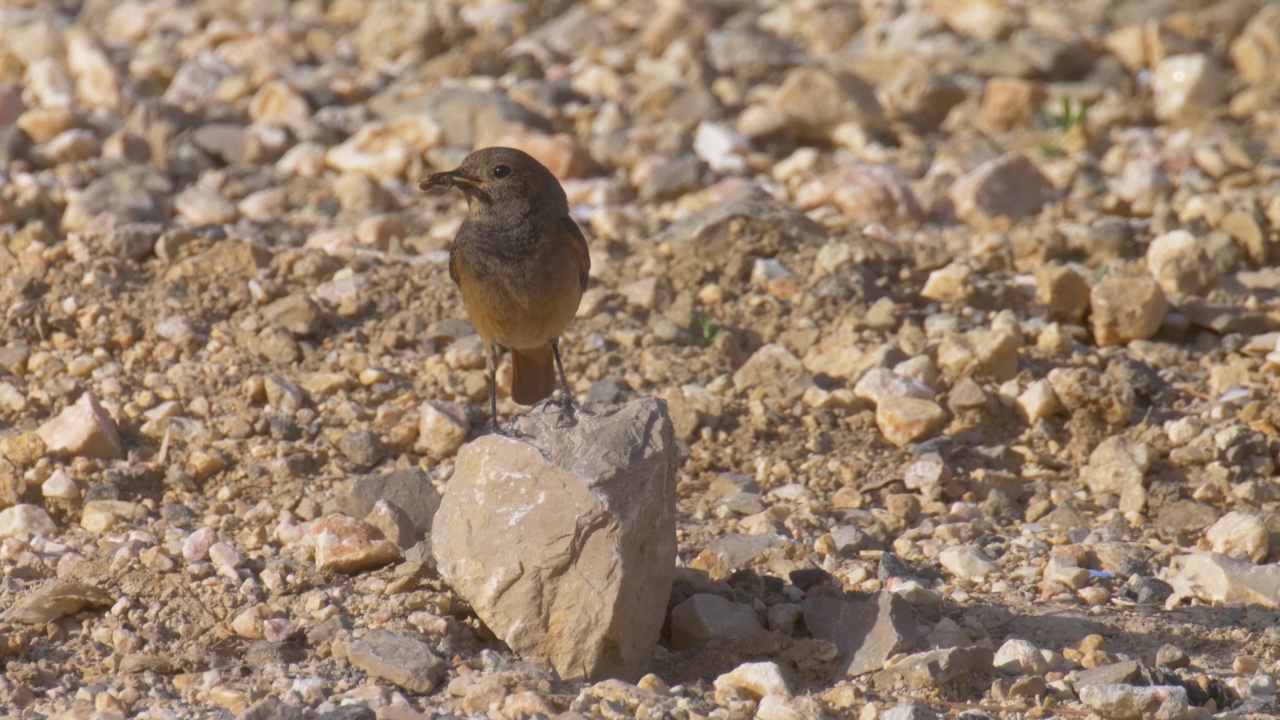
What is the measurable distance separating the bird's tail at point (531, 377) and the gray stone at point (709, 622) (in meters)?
1.64

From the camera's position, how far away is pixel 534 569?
15.6 feet

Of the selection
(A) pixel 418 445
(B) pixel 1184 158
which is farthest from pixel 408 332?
(B) pixel 1184 158

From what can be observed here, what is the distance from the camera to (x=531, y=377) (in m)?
6.54

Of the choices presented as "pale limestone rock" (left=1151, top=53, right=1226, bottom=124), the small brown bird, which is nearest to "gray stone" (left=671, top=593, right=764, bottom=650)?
the small brown bird

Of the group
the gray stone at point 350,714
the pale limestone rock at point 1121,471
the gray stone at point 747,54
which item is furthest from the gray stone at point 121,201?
the pale limestone rock at point 1121,471

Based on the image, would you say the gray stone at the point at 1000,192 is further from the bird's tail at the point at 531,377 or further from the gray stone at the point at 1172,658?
the gray stone at the point at 1172,658

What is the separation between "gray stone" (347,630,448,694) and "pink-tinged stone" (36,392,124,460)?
6.88ft

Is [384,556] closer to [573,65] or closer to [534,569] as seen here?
[534,569]

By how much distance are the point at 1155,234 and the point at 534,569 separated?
5.05 m

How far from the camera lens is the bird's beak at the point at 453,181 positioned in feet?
19.7

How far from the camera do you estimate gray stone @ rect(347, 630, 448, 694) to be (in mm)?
4555

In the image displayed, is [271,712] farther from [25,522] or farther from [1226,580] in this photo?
[1226,580]

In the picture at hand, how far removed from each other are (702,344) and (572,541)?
9.49 ft

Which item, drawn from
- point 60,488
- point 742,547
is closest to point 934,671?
point 742,547
